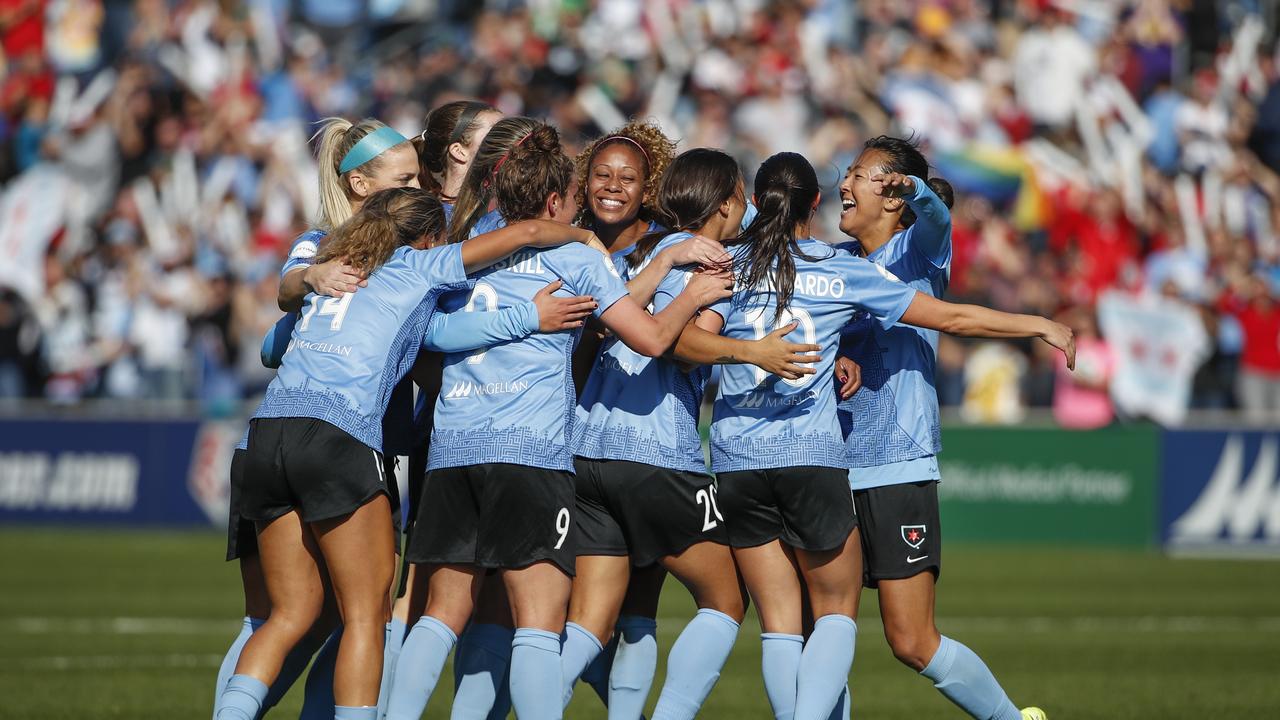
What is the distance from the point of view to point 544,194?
20.6 feet

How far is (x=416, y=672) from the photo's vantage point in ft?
20.0

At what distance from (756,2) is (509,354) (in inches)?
708

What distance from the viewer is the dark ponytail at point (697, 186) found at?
21.2ft

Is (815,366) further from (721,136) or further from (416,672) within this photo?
(721,136)

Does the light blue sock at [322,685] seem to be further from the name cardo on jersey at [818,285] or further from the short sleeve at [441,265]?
the name cardo on jersey at [818,285]

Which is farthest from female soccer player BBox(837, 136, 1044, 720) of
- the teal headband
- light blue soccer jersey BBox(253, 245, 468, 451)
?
the teal headband

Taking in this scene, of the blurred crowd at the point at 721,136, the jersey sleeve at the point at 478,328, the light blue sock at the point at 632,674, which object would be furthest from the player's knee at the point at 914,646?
the blurred crowd at the point at 721,136

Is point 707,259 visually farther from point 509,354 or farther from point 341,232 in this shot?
point 341,232

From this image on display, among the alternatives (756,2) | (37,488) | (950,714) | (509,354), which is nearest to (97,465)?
(37,488)

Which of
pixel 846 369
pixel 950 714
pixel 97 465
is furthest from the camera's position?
pixel 97 465

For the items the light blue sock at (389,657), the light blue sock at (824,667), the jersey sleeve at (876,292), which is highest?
the jersey sleeve at (876,292)

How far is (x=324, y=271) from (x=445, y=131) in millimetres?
Result: 1222

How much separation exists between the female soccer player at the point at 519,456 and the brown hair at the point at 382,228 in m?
0.30

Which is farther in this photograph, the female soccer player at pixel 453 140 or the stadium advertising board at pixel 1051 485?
the stadium advertising board at pixel 1051 485
